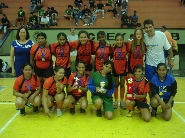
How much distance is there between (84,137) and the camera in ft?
13.8

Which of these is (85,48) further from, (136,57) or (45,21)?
(45,21)

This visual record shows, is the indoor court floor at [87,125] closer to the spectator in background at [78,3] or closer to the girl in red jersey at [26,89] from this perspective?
the girl in red jersey at [26,89]

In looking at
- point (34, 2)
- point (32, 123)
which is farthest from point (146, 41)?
point (34, 2)

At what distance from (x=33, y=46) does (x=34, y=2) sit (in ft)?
43.4

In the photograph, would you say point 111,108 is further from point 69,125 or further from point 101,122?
point 69,125

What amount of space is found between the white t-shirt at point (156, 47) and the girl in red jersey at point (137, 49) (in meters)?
0.15

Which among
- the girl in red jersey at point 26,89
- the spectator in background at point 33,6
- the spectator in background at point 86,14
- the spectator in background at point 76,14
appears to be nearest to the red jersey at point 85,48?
the girl in red jersey at point 26,89

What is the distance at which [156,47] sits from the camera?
5125 mm

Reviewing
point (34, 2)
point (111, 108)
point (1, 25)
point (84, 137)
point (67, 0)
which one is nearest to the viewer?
point (84, 137)

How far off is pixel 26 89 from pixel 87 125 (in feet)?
5.08

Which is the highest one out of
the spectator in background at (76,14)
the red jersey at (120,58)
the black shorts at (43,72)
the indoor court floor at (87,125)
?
the spectator in background at (76,14)

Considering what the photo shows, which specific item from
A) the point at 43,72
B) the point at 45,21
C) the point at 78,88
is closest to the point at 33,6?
the point at 45,21

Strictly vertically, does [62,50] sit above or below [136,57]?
above

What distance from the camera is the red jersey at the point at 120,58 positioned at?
535 centimetres
